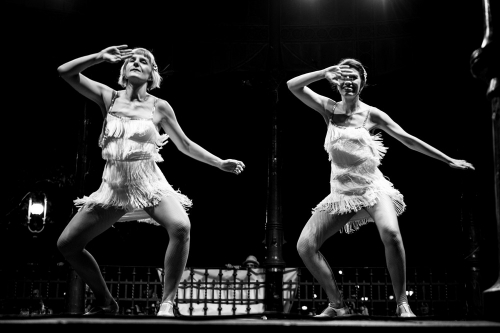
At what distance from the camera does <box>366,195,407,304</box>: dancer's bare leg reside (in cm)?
425

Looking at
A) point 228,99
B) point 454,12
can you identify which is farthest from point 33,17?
point 454,12

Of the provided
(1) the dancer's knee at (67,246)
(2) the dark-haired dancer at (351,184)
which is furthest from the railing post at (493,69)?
(1) the dancer's knee at (67,246)

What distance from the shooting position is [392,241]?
4.24m

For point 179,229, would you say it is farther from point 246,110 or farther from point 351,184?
point 246,110

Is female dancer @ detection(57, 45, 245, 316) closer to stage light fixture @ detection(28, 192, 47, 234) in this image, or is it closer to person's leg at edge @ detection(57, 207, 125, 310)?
person's leg at edge @ detection(57, 207, 125, 310)

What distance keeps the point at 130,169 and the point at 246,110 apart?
9631 millimetres

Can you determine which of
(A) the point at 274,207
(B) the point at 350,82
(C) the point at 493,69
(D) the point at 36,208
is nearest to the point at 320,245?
(B) the point at 350,82

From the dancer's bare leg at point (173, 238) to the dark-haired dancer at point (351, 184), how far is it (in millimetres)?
1009

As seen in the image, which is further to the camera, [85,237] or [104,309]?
[104,309]

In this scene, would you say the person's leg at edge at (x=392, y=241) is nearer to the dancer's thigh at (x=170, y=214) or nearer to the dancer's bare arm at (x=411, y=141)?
the dancer's bare arm at (x=411, y=141)

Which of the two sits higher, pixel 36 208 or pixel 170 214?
pixel 36 208

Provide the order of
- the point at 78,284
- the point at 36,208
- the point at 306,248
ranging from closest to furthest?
the point at 306,248 < the point at 78,284 < the point at 36,208

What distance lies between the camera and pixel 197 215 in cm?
1366

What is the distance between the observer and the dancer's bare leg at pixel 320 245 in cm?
456
